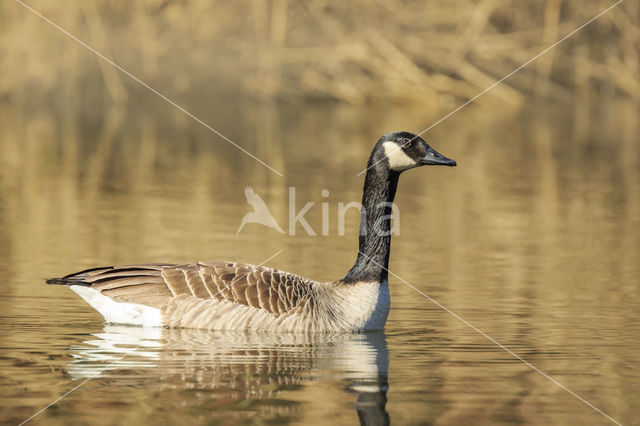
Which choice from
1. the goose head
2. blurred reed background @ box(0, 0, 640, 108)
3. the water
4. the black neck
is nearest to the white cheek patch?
the goose head

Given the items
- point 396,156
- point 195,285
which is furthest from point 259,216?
point 195,285

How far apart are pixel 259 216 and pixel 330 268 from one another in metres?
3.89

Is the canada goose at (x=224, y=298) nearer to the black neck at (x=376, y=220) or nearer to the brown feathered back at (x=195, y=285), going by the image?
the brown feathered back at (x=195, y=285)

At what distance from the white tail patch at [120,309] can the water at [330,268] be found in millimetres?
140

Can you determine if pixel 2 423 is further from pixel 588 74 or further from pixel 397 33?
pixel 588 74

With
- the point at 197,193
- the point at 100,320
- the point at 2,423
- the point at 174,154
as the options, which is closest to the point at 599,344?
the point at 100,320

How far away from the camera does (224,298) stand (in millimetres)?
10875

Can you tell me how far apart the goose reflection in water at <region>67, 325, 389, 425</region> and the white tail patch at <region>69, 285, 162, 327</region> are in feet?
0.35

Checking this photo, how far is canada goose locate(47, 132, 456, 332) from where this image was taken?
10844 mm

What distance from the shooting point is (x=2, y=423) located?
25.1 feet

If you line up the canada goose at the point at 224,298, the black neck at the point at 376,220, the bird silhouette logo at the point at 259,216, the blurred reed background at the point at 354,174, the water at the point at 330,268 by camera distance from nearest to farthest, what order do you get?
the water at the point at 330,268 < the blurred reed background at the point at 354,174 < the canada goose at the point at 224,298 < the black neck at the point at 376,220 < the bird silhouette logo at the point at 259,216

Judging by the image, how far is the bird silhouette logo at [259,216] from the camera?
56.8 feet

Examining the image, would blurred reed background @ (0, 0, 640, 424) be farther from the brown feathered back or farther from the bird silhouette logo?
the brown feathered back

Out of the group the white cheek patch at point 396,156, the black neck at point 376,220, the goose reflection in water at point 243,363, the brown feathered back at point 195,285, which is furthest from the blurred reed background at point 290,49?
the goose reflection in water at point 243,363
